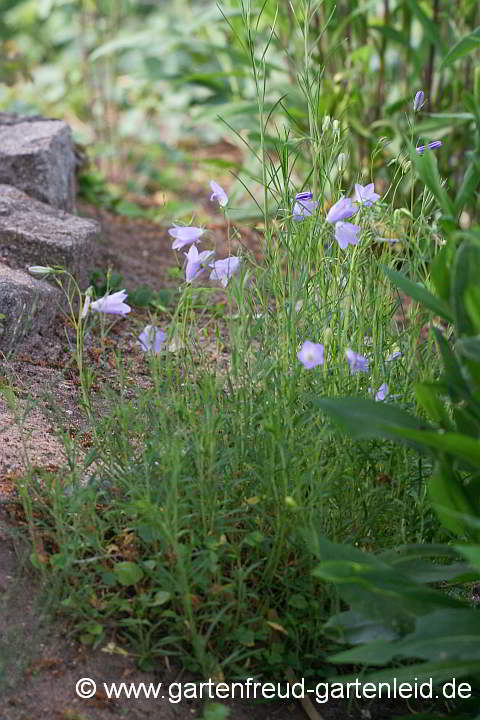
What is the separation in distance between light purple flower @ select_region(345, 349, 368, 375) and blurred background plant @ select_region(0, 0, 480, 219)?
1205 millimetres

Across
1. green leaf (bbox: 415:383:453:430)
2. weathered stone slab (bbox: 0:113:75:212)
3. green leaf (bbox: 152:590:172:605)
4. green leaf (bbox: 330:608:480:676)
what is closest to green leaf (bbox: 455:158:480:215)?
green leaf (bbox: 415:383:453:430)

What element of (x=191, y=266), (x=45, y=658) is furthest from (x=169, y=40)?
(x=45, y=658)

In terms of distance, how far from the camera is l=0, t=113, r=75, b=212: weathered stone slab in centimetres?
307

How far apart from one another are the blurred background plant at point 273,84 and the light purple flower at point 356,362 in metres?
1.20

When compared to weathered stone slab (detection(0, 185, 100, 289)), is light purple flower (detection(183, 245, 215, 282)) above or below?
below

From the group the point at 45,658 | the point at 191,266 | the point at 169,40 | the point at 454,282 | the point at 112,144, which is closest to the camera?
the point at 454,282

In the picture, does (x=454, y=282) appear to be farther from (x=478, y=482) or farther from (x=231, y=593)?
(x=231, y=593)

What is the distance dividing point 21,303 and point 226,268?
0.67m

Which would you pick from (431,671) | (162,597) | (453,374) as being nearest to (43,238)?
(162,597)

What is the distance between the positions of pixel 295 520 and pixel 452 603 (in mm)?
316

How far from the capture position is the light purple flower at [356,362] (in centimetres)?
171

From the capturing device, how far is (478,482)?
1.54 meters

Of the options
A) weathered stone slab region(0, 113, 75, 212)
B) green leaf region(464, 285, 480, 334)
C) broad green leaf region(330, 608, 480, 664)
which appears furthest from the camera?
weathered stone slab region(0, 113, 75, 212)

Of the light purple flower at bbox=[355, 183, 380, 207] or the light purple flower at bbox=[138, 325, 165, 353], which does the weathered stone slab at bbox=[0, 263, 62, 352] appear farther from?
the light purple flower at bbox=[355, 183, 380, 207]
